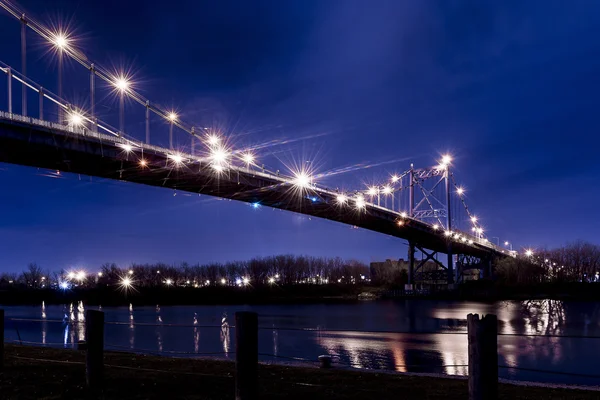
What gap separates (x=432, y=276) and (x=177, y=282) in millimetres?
68762

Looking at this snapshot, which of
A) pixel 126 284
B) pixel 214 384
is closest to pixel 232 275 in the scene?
pixel 126 284

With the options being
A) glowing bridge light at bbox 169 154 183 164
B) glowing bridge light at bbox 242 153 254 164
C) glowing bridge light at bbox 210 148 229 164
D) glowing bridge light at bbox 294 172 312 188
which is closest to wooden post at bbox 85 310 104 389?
glowing bridge light at bbox 169 154 183 164

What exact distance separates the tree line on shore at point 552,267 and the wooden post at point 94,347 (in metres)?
67.5

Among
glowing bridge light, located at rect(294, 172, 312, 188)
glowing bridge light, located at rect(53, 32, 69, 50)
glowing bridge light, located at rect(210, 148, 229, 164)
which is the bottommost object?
glowing bridge light, located at rect(294, 172, 312, 188)

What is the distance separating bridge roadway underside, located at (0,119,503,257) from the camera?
33.7 metres

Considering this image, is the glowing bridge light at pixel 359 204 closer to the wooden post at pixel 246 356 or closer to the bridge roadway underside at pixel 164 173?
the bridge roadway underside at pixel 164 173

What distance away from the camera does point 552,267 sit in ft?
252

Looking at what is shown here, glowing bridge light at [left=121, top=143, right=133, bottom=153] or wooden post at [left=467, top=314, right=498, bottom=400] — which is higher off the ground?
glowing bridge light at [left=121, top=143, right=133, bottom=153]

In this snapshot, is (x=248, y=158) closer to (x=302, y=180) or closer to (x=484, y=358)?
(x=302, y=180)

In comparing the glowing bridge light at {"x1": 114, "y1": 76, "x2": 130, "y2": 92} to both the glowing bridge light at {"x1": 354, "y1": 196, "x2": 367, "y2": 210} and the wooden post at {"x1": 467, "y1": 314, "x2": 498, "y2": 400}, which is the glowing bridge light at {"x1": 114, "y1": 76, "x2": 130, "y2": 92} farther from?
the wooden post at {"x1": 467, "y1": 314, "x2": 498, "y2": 400}

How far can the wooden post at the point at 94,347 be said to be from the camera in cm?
687

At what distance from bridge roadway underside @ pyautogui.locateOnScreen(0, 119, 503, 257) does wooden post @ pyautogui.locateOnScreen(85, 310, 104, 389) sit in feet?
94.6

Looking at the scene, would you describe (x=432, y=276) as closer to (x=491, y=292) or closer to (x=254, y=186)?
(x=491, y=292)

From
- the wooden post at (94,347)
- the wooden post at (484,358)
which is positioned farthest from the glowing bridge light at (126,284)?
the wooden post at (484,358)
